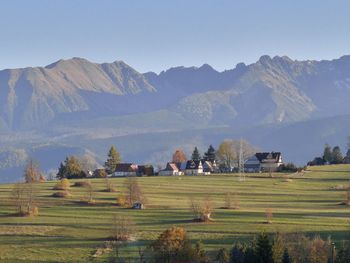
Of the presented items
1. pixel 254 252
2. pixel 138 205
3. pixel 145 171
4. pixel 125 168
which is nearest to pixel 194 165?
pixel 145 171

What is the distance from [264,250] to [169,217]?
35.1m

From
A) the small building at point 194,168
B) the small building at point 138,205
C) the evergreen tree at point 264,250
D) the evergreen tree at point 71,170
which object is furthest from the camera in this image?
the small building at point 194,168

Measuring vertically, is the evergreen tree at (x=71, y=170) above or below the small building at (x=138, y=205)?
above

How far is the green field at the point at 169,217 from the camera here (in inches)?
2936

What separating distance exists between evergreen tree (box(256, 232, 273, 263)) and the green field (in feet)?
38.8

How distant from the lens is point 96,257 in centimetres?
6875

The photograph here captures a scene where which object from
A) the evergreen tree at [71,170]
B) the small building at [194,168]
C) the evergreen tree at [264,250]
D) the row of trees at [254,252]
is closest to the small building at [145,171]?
the small building at [194,168]

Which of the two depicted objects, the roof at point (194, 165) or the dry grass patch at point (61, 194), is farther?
the roof at point (194, 165)

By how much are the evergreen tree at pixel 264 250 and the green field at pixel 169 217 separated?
11.8m

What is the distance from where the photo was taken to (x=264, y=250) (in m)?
59.9

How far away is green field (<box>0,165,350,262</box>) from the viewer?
74562 millimetres

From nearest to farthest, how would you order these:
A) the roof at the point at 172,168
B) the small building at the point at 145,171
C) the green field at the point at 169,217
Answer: the green field at the point at 169,217 < the small building at the point at 145,171 < the roof at the point at 172,168

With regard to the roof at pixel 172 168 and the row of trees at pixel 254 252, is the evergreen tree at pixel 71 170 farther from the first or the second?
the row of trees at pixel 254 252

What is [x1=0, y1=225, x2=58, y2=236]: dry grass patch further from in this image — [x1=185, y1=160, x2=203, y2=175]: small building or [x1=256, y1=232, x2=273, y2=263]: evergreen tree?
[x1=185, y1=160, x2=203, y2=175]: small building
